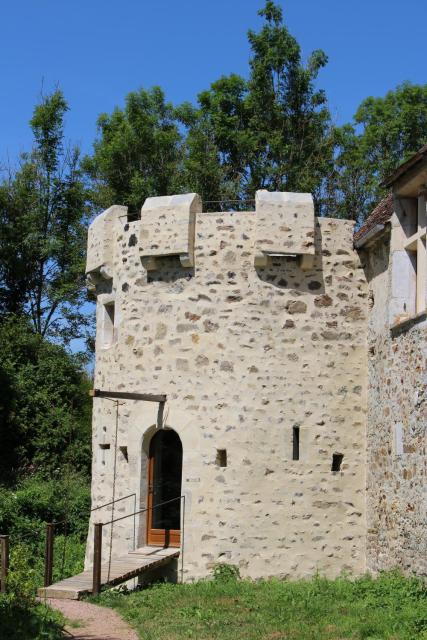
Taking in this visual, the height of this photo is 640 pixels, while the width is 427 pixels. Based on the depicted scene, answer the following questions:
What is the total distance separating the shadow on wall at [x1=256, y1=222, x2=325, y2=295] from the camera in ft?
47.2

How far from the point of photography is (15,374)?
25.9 m

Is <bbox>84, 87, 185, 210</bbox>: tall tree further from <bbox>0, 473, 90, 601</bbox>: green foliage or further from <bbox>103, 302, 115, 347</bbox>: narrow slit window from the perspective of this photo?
<bbox>103, 302, 115, 347</bbox>: narrow slit window

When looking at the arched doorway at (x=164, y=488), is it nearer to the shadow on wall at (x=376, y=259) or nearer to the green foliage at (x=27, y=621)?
the green foliage at (x=27, y=621)

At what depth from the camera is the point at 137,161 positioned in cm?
2950

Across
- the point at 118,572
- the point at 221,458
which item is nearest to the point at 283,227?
the point at 221,458

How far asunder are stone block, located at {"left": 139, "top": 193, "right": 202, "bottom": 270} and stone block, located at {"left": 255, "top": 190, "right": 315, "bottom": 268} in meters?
1.10

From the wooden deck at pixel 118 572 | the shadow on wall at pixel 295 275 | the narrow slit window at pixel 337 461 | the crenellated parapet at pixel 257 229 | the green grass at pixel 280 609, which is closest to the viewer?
the green grass at pixel 280 609

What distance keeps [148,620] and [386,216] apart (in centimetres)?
680

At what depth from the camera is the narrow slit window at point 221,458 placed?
14.1 metres

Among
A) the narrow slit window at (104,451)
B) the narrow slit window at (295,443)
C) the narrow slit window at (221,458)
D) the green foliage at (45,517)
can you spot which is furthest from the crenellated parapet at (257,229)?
the green foliage at (45,517)

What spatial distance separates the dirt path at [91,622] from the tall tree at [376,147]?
19.0 metres

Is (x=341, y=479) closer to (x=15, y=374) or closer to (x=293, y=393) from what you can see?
(x=293, y=393)

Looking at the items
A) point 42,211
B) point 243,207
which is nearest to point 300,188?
point 243,207

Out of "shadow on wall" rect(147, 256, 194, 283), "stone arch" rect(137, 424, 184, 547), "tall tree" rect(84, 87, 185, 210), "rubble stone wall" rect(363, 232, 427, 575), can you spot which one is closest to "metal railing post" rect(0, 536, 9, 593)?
"stone arch" rect(137, 424, 184, 547)
